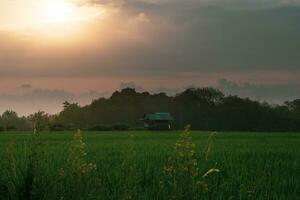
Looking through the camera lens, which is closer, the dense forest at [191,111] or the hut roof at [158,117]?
the hut roof at [158,117]

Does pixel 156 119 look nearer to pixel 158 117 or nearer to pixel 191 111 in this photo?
pixel 158 117

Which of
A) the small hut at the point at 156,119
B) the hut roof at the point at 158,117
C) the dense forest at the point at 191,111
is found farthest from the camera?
the dense forest at the point at 191,111

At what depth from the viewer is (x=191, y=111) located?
9319 centimetres

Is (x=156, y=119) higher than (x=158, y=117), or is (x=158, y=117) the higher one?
(x=158, y=117)

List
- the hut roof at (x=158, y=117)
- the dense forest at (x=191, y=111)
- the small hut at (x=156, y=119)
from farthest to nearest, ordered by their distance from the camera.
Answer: the dense forest at (x=191, y=111)
the hut roof at (x=158, y=117)
the small hut at (x=156, y=119)

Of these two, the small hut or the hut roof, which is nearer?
the small hut

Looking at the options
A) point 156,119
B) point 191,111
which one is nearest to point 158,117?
point 156,119

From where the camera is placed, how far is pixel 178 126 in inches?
3585

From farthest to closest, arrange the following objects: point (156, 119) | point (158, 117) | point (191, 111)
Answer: point (191, 111), point (158, 117), point (156, 119)

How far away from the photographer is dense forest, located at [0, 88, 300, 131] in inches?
3600

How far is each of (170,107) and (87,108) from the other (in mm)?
15120

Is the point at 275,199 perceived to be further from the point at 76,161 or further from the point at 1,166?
the point at 1,166

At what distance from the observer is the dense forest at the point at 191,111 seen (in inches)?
3600

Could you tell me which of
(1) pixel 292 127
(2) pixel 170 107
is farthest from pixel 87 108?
(1) pixel 292 127
